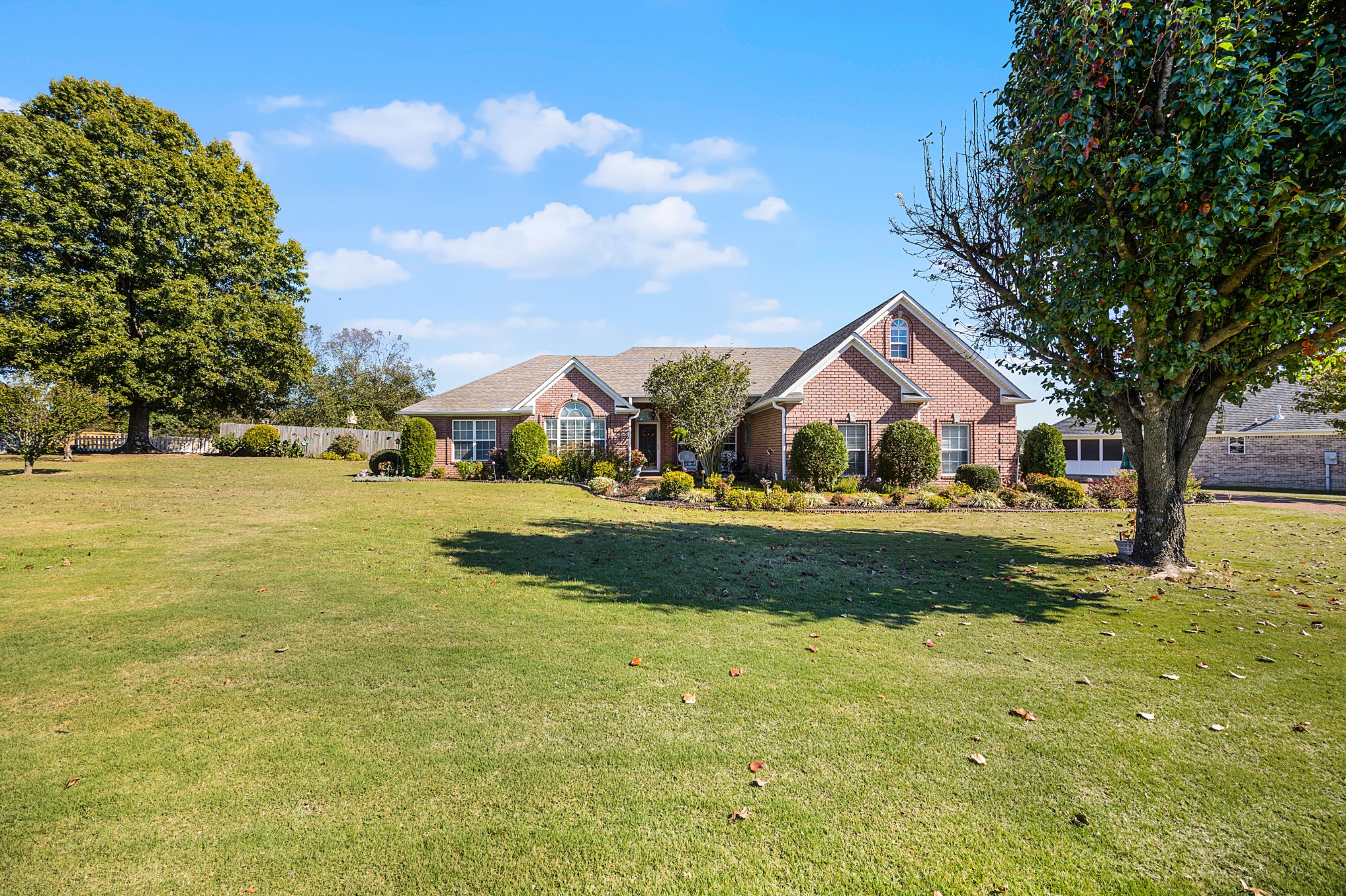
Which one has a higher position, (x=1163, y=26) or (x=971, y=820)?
(x=1163, y=26)

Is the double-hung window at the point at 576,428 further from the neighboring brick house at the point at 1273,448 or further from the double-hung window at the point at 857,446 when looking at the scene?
the neighboring brick house at the point at 1273,448

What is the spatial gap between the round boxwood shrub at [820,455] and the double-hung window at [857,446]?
4.90ft

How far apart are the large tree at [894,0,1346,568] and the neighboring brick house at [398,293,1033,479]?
34.4ft

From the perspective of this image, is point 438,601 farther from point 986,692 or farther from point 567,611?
point 986,692

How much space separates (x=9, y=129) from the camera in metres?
23.5

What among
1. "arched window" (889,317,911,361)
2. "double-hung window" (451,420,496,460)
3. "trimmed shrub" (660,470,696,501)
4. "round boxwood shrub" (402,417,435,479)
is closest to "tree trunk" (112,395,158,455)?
"round boxwood shrub" (402,417,435,479)

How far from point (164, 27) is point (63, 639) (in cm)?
1121

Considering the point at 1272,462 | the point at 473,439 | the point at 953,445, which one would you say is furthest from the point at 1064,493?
the point at 473,439

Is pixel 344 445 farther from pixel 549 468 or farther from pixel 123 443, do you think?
pixel 549 468

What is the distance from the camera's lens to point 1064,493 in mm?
17359

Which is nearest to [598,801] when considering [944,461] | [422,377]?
[944,461]

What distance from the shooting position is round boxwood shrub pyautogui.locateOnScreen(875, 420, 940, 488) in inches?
747

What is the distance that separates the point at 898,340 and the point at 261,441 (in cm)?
3101

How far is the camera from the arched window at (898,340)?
71.1ft
